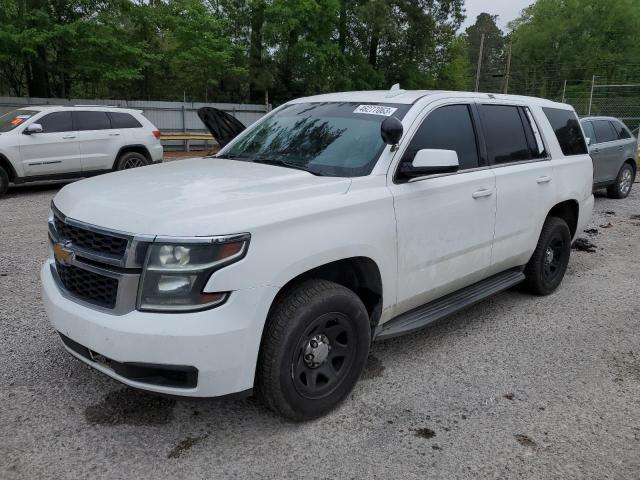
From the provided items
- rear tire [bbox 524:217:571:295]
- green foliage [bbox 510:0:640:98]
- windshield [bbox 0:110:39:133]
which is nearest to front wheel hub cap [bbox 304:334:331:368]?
rear tire [bbox 524:217:571:295]

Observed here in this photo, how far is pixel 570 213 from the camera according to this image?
5535 mm

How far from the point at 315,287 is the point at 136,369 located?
3.28ft

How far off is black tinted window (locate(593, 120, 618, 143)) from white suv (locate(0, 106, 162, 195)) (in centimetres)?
927

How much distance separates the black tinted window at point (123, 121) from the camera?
11.7 m

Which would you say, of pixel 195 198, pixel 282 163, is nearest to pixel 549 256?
pixel 282 163

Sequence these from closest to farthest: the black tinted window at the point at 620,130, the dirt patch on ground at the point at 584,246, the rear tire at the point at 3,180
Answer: the dirt patch on ground at the point at 584,246
the rear tire at the point at 3,180
the black tinted window at the point at 620,130

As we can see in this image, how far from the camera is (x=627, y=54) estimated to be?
53.4 meters

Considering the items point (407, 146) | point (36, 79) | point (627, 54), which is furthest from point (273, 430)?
point (627, 54)

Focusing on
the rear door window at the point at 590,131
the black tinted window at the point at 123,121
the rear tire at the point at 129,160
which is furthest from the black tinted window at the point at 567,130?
the black tinted window at the point at 123,121

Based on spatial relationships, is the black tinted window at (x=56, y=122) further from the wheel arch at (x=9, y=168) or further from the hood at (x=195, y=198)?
the hood at (x=195, y=198)

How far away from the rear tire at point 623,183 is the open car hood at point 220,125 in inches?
350

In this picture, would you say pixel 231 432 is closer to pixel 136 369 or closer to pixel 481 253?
pixel 136 369

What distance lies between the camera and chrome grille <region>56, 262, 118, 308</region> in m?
2.69

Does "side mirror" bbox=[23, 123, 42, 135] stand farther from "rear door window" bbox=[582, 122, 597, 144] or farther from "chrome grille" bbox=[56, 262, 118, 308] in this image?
"rear door window" bbox=[582, 122, 597, 144]
